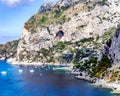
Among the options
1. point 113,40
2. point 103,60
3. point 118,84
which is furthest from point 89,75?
point 118,84

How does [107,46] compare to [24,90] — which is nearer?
[24,90]

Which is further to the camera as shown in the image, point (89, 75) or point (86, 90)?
point (89, 75)

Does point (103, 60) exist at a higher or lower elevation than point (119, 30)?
lower

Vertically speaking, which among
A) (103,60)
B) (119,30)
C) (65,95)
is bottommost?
(65,95)

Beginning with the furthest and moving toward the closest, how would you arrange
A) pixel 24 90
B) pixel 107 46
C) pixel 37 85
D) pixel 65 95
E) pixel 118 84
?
pixel 107 46, pixel 37 85, pixel 24 90, pixel 118 84, pixel 65 95

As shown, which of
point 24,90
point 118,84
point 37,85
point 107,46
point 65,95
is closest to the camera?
point 65,95

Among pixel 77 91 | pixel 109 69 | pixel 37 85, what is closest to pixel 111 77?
pixel 109 69

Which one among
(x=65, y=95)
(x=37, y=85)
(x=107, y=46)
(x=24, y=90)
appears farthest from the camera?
(x=107, y=46)

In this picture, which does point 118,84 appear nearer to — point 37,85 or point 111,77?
point 111,77

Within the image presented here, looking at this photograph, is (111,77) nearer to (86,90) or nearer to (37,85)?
(86,90)
